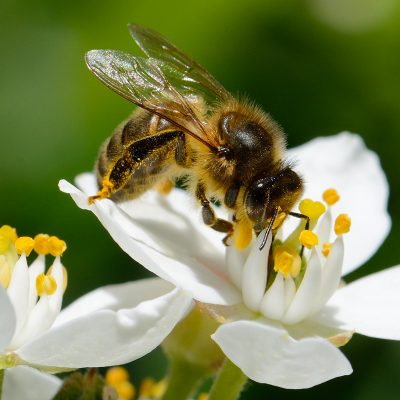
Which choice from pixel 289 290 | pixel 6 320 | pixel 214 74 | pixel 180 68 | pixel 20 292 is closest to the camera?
pixel 6 320

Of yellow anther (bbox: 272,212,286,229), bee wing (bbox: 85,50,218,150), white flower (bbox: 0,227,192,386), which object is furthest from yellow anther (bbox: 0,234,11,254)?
yellow anther (bbox: 272,212,286,229)

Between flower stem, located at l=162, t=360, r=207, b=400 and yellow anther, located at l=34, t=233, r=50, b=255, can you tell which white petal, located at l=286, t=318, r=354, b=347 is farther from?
yellow anther, located at l=34, t=233, r=50, b=255

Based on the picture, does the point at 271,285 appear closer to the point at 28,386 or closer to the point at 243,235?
the point at 243,235

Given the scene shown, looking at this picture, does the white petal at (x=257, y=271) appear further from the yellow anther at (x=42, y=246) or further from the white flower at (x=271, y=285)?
the yellow anther at (x=42, y=246)

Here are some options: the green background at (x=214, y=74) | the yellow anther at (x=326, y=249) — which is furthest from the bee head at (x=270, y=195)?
the green background at (x=214, y=74)

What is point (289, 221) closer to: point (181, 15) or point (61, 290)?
point (61, 290)

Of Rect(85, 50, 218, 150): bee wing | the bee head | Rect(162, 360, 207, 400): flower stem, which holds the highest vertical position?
Rect(85, 50, 218, 150): bee wing

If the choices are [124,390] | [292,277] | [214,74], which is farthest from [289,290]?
[214,74]
